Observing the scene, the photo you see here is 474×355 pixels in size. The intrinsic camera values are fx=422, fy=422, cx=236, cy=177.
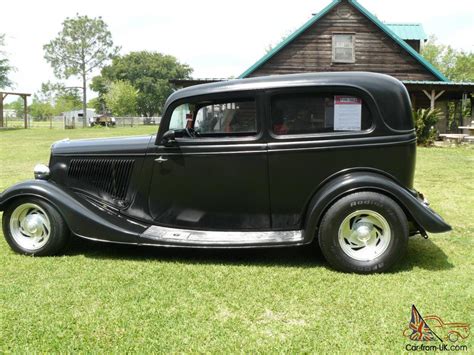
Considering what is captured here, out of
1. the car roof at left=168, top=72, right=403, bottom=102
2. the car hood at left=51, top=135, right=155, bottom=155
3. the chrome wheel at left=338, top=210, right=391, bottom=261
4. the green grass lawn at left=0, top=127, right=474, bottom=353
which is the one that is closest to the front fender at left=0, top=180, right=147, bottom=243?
the green grass lawn at left=0, top=127, right=474, bottom=353

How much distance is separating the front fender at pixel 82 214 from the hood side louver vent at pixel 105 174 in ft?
0.70

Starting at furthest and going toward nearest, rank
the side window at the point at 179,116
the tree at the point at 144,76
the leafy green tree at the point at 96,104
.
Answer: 1. the leafy green tree at the point at 96,104
2. the tree at the point at 144,76
3. the side window at the point at 179,116

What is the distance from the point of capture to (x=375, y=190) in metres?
3.78

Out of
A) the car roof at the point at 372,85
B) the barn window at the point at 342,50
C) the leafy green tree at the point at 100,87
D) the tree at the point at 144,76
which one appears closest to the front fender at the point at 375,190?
the car roof at the point at 372,85

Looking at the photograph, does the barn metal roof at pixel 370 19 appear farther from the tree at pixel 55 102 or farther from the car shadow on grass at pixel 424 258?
the tree at pixel 55 102

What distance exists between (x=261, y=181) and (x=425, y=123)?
1478 centimetres

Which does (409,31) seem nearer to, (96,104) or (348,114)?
(348,114)

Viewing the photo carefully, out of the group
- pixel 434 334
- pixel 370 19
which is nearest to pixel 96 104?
pixel 370 19

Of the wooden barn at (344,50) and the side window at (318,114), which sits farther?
the wooden barn at (344,50)

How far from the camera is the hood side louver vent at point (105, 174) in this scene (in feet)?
14.4

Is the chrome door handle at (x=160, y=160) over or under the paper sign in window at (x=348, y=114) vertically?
under

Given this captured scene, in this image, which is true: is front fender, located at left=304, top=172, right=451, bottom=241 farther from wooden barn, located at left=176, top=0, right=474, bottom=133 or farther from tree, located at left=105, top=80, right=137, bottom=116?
tree, located at left=105, top=80, right=137, bottom=116

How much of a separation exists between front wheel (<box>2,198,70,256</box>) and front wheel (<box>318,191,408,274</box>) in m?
2.64

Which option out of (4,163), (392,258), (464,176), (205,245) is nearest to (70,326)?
(205,245)
